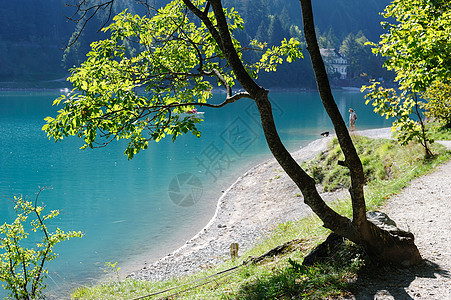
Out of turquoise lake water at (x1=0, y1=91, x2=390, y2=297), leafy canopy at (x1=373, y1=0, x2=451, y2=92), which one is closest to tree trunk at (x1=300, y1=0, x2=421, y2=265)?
leafy canopy at (x1=373, y1=0, x2=451, y2=92)

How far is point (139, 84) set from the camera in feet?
21.8

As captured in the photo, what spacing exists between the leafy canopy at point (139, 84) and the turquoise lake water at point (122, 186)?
7.80m

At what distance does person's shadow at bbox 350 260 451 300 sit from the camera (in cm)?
557

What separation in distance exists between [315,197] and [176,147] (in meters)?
31.3

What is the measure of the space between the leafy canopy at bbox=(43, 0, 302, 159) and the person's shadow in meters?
3.21

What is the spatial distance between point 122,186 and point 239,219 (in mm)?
9202

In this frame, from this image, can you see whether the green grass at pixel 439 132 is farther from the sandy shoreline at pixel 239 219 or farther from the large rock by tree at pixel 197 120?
the large rock by tree at pixel 197 120

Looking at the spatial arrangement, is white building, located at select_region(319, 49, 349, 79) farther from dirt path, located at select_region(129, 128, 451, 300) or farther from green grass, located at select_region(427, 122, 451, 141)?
green grass, located at select_region(427, 122, 451, 141)

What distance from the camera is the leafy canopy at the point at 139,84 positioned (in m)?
5.85

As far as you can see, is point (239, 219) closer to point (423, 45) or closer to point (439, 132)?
point (439, 132)

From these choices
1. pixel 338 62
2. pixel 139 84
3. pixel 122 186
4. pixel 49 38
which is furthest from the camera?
pixel 338 62

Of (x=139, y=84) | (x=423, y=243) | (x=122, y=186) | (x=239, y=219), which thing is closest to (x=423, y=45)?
(x=423, y=243)

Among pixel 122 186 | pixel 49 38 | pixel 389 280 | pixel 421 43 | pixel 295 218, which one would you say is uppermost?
pixel 49 38

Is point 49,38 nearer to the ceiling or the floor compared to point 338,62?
nearer to the ceiling
